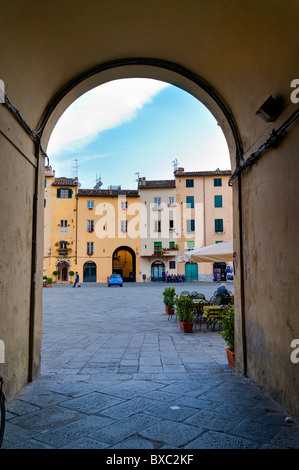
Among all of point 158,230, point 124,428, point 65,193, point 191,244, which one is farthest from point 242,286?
point 65,193

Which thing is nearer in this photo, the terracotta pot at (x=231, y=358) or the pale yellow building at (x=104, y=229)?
the terracotta pot at (x=231, y=358)

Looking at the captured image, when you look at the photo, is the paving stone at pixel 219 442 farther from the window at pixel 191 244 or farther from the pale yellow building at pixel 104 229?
the window at pixel 191 244

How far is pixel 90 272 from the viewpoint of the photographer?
37812mm

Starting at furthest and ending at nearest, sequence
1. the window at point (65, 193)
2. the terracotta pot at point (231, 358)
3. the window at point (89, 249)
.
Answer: the window at point (65, 193) → the window at point (89, 249) → the terracotta pot at point (231, 358)

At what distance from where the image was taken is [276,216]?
3895 millimetres

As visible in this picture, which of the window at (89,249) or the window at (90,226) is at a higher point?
the window at (90,226)

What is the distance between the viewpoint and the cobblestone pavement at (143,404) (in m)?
3.01

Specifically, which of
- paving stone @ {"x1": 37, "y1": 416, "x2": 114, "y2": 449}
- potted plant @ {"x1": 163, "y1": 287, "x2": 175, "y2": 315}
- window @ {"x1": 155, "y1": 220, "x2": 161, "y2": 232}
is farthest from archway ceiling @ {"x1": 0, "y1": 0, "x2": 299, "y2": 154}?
window @ {"x1": 155, "y1": 220, "x2": 161, "y2": 232}

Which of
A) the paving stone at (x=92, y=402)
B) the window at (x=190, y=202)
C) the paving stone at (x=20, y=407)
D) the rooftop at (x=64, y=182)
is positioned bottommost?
the paving stone at (x=92, y=402)

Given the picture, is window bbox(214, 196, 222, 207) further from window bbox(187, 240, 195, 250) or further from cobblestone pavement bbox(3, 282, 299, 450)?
cobblestone pavement bbox(3, 282, 299, 450)

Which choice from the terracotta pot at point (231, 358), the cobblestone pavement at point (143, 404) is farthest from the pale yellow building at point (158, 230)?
the terracotta pot at point (231, 358)

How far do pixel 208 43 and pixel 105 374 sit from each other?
4.55 m
